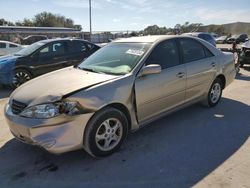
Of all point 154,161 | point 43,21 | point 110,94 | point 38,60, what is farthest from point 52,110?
point 43,21

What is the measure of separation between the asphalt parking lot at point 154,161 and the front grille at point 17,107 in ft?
2.27

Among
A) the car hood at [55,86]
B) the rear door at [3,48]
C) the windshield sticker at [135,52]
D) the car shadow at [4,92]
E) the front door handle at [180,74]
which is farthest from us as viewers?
the rear door at [3,48]

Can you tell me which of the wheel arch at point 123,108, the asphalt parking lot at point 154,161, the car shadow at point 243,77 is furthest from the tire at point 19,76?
the car shadow at point 243,77

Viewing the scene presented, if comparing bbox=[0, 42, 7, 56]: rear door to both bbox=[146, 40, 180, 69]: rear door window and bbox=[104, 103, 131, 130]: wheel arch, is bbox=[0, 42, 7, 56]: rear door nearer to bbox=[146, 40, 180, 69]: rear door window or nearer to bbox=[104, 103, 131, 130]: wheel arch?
bbox=[146, 40, 180, 69]: rear door window

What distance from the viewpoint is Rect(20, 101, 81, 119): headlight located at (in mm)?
3258

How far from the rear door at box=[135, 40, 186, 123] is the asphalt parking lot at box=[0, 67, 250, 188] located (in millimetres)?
464

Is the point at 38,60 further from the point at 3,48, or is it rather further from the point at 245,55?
the point at 3,48

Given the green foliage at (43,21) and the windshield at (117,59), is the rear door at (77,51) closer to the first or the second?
the windshield at (117,59)

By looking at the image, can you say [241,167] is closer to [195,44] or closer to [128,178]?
[128,178]

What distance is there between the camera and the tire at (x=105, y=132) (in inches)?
136

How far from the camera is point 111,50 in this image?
15.9ft

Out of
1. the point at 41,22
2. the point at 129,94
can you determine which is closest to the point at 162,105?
the point at 129,94

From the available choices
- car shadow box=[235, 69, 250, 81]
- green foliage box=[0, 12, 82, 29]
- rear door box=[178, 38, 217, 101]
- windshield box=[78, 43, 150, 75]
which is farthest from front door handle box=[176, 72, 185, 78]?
green foliage box=[0, 12, 82, 29]

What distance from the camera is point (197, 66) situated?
199 inches
